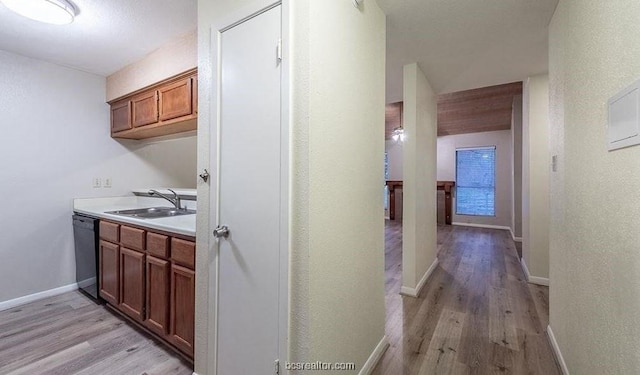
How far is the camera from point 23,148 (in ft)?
8.52

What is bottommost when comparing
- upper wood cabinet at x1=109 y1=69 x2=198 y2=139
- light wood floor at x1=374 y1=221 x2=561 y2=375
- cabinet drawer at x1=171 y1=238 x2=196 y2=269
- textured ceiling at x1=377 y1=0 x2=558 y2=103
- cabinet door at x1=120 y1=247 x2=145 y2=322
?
light wood floor at x1=374 y1=221 x2=561 y2=375

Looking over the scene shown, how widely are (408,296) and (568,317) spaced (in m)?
1.32

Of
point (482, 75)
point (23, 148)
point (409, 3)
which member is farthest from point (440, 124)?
point (23, 148)

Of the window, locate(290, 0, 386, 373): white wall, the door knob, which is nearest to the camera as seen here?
locate(290, 0, 386, 373): white wall

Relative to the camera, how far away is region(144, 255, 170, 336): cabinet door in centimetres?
184

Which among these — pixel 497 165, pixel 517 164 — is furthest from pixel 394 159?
pixel 517 164

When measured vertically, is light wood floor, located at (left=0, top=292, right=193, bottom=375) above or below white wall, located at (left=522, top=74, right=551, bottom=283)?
below

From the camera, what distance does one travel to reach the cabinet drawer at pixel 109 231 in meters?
2.29

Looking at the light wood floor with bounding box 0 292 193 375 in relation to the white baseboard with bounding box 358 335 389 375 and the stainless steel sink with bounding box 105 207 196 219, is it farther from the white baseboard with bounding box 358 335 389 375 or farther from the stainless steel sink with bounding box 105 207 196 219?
the white baseboard with bounding box 358 335 389 375

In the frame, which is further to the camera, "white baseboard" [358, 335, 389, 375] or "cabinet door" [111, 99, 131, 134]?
"cabinet door" [111, 99, 131, 134]

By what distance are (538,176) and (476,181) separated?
13.6 ft

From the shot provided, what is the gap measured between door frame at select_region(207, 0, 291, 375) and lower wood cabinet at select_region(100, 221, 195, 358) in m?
0.26

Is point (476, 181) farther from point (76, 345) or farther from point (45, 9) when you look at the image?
point (45, 9)

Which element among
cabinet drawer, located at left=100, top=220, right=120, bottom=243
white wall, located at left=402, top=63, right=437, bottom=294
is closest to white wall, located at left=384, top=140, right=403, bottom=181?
white wall, located at left=402, top=63, right=437, bottom=294
